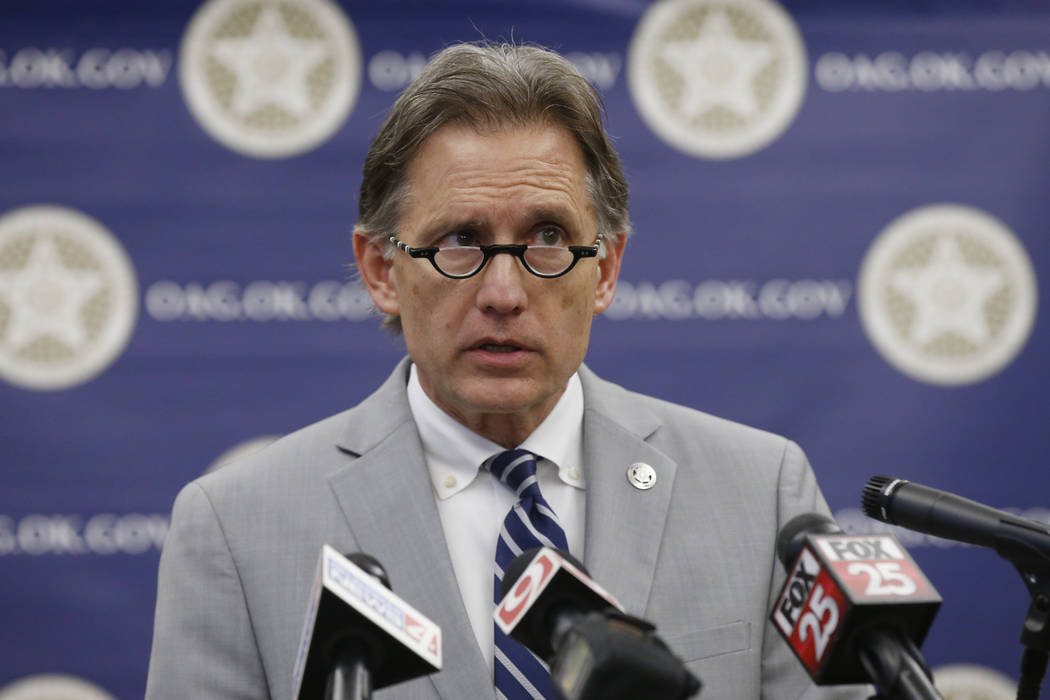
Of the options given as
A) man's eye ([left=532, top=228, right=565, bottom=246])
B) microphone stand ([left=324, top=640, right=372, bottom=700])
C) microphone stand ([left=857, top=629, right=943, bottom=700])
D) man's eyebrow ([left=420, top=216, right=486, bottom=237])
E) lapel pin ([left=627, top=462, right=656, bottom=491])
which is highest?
man's eyebrow ([left=420, top=216, right=486, bottom=237])

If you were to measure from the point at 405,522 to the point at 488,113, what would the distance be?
0.78 m

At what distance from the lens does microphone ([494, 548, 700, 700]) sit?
2.93 feet

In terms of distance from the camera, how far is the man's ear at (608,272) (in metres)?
2.23

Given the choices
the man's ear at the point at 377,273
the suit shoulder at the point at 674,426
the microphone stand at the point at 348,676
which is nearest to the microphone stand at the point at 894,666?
the microphone stand at the point at 348,676

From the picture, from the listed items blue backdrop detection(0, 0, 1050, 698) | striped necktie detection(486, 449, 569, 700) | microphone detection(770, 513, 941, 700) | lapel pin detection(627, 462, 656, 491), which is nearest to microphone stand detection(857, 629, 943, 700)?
microphone detection(770, 513, 941, 700)

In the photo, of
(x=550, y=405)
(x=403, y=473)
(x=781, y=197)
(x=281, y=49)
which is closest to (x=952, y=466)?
(x=781, y=197)

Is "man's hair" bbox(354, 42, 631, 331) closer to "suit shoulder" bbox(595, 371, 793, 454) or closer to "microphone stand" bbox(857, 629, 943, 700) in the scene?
"suit shoulder" bbox(595, 371, 793, 454)

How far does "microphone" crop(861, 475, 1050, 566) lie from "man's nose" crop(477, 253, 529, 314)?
0.73m

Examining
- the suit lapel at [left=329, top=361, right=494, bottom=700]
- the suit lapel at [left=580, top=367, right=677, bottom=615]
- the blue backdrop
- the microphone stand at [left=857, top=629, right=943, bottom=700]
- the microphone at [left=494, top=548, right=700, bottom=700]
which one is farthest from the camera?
the blue backdrop

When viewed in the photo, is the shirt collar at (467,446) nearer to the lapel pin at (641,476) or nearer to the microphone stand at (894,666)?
the lapel pin at (641,476)

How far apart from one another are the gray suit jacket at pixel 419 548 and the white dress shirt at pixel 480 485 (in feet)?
0.13

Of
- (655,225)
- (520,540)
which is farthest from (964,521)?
(655,225)

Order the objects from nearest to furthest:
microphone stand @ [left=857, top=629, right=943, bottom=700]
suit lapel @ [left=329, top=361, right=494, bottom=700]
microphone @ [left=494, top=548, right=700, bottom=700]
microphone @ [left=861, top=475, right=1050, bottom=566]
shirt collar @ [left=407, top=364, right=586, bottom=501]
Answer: microphone @ [left=494, top=548, right=700, bottom=700] < microphone stand @ [left=857, top=629, right=943, bottom=700] < microphone @ [left=861, top=475, right=1050, bottom=566] < suit lapel @ [left=329, top=361, right=494, bottom=700] < shirt collar @ [left=407, top=364, right=586, bottom=501]

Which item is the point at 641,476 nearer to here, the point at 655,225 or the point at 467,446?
the point at 467,446
